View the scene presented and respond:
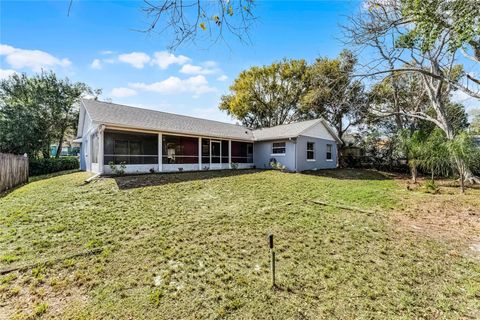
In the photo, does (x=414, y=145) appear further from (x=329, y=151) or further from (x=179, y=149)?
(x=179, y=149)

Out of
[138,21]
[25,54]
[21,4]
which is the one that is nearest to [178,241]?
[138,21]

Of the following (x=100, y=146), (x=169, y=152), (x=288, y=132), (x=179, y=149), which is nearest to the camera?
(x=100, y=146)

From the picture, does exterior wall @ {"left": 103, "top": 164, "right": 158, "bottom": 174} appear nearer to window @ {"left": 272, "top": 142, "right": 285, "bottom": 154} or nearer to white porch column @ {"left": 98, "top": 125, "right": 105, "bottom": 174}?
white porch column @ {"left": 98, "top": 125, "right": 105, "bottom": 174}

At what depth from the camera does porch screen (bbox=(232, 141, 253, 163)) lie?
62.8 feet

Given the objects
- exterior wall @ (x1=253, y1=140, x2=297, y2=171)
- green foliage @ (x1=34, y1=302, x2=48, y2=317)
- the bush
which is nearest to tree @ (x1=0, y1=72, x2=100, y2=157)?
the bush

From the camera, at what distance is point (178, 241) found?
16.0 feet

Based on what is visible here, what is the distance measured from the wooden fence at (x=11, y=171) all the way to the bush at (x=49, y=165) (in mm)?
5208

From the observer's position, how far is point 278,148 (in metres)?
17.7

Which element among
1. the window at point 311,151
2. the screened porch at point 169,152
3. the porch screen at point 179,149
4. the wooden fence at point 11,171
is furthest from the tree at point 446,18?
the wooden fence at point 11,171

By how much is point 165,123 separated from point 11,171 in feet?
26.4

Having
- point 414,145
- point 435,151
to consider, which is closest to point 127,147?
point 414,145

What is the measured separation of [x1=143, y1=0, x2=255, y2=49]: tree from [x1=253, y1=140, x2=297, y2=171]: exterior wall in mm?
13974

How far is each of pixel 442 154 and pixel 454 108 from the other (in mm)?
11785

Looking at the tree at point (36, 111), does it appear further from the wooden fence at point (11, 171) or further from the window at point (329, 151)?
the window at point (329, 151)
